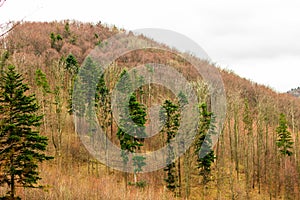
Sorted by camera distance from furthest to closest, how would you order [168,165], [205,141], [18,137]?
[205,141], [168,165], [18,137]

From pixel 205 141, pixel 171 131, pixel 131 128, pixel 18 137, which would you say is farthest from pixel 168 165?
pixel 18 137

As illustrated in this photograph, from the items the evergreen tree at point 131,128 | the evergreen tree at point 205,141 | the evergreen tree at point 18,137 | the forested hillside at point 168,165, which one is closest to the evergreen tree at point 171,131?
the forested hillside at point 168,165

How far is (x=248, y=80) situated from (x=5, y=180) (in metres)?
80.1

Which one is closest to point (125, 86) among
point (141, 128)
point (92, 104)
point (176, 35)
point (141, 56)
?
point (92, 104)

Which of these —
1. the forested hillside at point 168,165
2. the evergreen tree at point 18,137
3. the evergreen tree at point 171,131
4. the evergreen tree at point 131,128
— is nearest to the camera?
the evergreen tree at point 18,137

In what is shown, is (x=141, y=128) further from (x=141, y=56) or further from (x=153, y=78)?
(x=141, y=56)

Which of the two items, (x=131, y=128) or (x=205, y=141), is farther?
(x=131, y=128)

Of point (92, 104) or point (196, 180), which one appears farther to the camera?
point (92, 104)

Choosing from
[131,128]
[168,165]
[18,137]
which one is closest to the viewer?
[18,137]

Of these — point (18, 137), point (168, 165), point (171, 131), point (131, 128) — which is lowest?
point (168, 165)

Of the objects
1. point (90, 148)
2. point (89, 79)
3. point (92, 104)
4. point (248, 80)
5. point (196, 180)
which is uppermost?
point (248, 80)

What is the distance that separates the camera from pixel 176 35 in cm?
2283

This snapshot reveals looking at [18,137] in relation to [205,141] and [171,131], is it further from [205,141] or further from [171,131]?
[205,141]

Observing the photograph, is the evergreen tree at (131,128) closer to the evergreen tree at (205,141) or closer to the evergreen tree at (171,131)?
the evergreen tree at (171,131)
